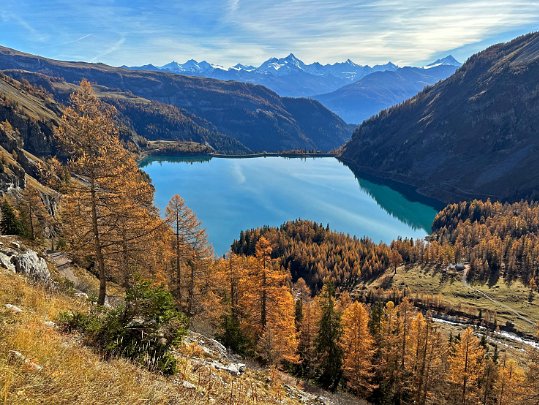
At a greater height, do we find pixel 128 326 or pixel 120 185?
pixel 120 185

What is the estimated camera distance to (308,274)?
15662 centimetres

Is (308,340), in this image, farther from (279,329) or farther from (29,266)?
(29,266)

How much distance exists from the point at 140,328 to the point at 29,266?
18383mm

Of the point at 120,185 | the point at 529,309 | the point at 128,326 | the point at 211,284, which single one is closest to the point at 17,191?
the point at 211,284

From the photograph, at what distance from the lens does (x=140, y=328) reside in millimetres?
11250

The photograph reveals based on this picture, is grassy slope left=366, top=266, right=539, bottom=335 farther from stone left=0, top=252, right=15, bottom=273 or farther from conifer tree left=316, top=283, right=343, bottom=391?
stone left=0, top=252, right=15, bottom=273

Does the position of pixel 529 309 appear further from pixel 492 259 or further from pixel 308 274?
pixel 308 274

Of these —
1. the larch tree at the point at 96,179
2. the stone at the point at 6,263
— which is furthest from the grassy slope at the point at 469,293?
the stone at the point at 6,263

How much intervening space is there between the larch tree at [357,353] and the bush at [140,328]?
3981cm

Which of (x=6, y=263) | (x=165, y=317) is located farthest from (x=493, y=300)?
(x=165, y=317)

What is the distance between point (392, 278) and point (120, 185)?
14081 cm

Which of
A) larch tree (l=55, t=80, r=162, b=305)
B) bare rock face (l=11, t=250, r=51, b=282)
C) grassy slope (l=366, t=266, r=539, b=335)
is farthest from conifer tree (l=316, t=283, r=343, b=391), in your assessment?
grassy slope (l=366, t=266, r=539, b=335)

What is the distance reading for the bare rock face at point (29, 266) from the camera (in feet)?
77.5

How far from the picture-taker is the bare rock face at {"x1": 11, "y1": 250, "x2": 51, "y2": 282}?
77.5 feet
